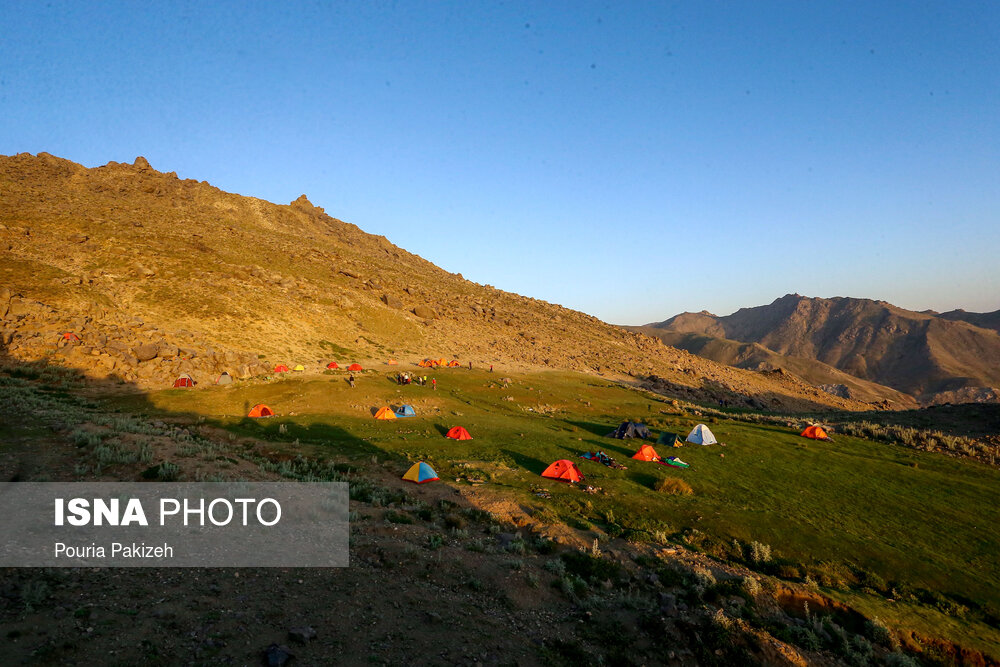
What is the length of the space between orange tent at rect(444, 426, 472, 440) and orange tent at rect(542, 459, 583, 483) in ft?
25.9

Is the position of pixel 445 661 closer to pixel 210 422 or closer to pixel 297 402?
pixel 210 422

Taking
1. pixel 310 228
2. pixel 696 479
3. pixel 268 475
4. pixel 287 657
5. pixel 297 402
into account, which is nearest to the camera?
pixel 287 657

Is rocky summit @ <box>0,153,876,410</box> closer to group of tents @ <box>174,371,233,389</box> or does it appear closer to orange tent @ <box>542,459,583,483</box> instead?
group of tents @ <box>174,371,233,389</box>

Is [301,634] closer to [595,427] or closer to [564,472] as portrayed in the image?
[564,472]

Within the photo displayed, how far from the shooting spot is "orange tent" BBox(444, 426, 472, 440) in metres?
30.1

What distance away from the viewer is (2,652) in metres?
6.55

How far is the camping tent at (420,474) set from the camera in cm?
2159

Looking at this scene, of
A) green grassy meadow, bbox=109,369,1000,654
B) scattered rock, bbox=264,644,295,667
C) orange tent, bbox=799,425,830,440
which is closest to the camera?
scattered rock, bbox=264,644,295,667

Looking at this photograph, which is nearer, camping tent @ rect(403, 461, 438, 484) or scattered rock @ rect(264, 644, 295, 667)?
scattered rock @ rect(264, 644, 295, 667)

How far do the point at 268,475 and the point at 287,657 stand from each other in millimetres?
12397

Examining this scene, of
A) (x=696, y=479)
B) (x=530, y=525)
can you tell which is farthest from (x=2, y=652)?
(x=696, y=479)

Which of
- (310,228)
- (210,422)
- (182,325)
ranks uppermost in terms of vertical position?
(310,228)

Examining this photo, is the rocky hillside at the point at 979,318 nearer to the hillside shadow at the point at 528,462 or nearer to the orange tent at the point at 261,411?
the hillside shadow at the point at 528,462

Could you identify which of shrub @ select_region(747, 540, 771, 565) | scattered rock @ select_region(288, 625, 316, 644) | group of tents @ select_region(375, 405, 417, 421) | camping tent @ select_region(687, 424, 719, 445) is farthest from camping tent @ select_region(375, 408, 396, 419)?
scattered rock @ select_region(288, 625, 316, 644)
